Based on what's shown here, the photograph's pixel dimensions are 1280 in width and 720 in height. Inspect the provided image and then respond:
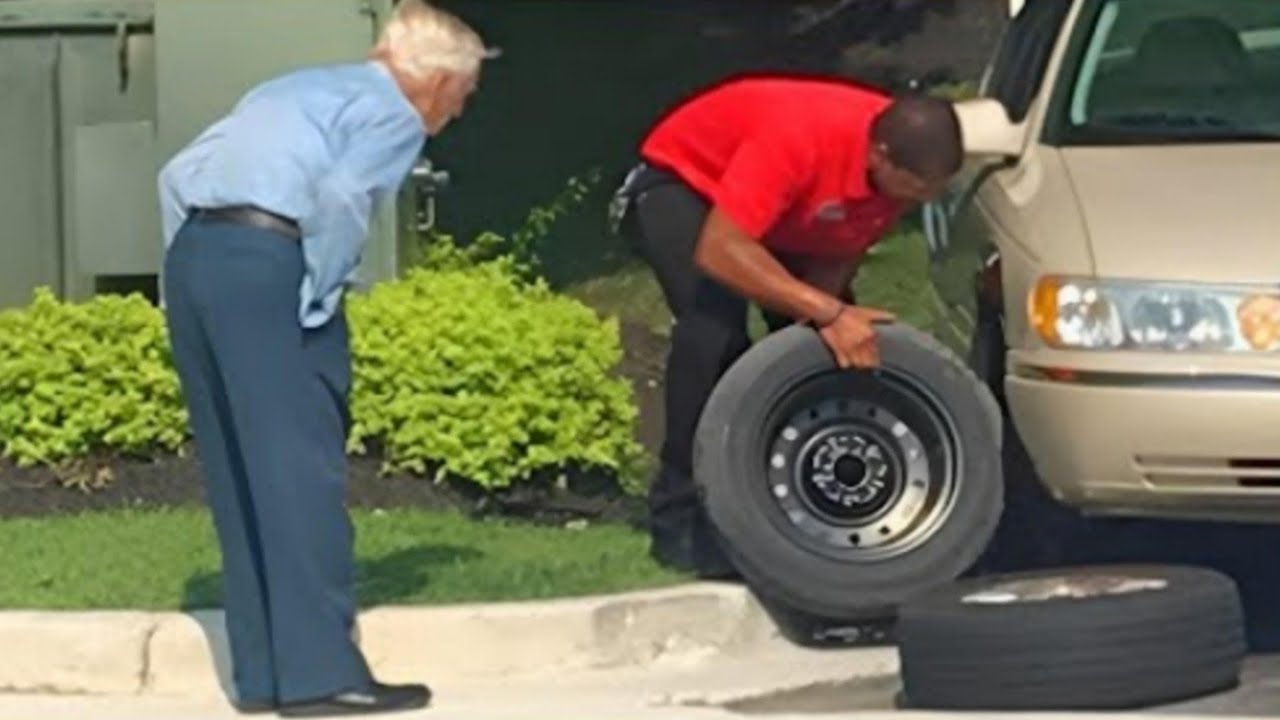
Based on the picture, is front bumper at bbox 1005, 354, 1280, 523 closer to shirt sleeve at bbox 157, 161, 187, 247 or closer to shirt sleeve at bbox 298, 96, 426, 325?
shirt sleeve at bbox 298, 96, 426, 325

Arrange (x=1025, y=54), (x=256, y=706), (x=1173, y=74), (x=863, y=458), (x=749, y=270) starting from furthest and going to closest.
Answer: (x=1025, y=54) → (x=1173, y=74) → (x=863, y=458) → (x=749, y=270) → (x=256, y=706)

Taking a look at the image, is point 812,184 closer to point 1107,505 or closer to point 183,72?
point 1107,505

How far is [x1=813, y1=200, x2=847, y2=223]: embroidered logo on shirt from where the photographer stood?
787 cm

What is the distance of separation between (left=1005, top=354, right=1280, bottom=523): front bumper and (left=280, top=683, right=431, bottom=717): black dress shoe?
171cm

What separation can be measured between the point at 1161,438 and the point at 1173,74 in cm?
164

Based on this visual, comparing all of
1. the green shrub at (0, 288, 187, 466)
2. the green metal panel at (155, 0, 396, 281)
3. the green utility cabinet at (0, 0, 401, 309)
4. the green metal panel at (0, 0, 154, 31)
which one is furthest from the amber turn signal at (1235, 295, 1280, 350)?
the green metal panel at (0, 0, 154, 31)

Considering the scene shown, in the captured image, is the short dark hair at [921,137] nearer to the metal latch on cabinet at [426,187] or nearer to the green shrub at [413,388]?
the green shrub at [413,388]

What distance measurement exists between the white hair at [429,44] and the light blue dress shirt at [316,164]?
6 cm

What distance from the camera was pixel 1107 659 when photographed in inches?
274

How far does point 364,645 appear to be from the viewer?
7.62 meters

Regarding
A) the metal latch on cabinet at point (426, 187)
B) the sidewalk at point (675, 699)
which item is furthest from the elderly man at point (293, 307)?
the metal latch on cabinet at point (426, 187)

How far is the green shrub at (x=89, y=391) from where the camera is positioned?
9336mm

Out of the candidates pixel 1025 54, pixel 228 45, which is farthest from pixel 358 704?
pixel 228 45

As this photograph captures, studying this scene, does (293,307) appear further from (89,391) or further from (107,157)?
(107,157)
